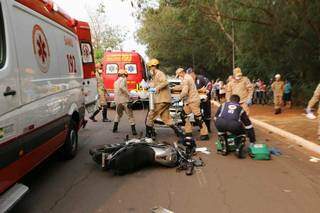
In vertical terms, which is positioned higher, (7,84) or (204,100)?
(7,84)

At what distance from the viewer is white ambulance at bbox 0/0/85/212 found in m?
5.00

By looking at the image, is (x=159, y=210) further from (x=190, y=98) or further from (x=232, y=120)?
(x=190, y=98)

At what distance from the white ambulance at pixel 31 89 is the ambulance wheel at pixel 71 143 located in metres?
0.02

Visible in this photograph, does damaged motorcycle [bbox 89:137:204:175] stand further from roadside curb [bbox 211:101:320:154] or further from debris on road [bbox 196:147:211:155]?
roadside curb [bbox 211:101:320:154]

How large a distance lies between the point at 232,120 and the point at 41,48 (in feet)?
13.1

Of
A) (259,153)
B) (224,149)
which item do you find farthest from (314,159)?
(224,149)

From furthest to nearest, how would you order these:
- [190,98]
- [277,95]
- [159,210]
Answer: [277,95], [190,98], [159,210]

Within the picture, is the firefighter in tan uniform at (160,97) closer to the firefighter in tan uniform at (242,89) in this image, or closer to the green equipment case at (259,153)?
the firefighter in tan uniform at (242,89)

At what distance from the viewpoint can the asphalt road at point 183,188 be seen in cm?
592

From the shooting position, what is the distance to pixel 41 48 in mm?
6641

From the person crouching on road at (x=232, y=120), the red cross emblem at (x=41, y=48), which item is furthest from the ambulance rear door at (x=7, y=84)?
the person crouching on road at (x=232, y=120)

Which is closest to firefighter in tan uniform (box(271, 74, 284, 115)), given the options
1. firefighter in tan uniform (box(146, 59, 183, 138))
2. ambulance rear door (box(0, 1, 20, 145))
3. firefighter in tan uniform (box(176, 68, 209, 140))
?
firefighter in tan uniform (box(176, 68, 209, 140))

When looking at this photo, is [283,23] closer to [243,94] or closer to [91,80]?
[243,94]

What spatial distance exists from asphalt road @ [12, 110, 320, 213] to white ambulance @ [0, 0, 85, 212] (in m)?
0.52
